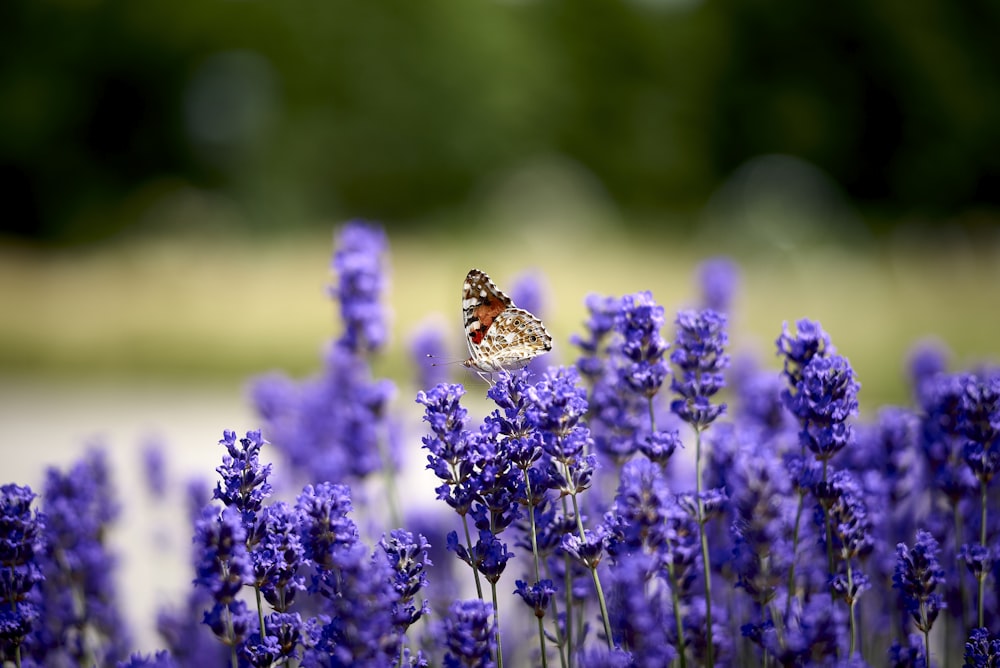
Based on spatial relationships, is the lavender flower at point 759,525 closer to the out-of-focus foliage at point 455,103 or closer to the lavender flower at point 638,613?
the lavender flower at point 638,613

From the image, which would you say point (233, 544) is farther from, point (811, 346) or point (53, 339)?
point (53, 339)

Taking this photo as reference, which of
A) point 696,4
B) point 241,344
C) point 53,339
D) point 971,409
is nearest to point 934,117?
point 696,4

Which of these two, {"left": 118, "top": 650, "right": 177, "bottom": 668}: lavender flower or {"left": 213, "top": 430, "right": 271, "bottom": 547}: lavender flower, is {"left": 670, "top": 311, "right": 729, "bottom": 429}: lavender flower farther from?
{"left": 118, "top": 650, "right": 177, "bottom": 668}: lavender flower

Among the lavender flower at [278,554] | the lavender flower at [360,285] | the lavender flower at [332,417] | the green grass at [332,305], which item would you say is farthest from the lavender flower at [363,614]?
the green grass at [332,305]

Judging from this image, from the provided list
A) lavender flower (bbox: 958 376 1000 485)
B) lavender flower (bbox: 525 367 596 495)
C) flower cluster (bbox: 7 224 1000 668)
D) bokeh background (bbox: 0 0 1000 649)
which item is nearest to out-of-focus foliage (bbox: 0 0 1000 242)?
bokeh background (bbox: 0 0 1000 649)

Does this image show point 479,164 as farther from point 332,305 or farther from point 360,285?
point 360,285

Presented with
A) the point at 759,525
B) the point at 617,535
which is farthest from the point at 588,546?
the point at 759,525
